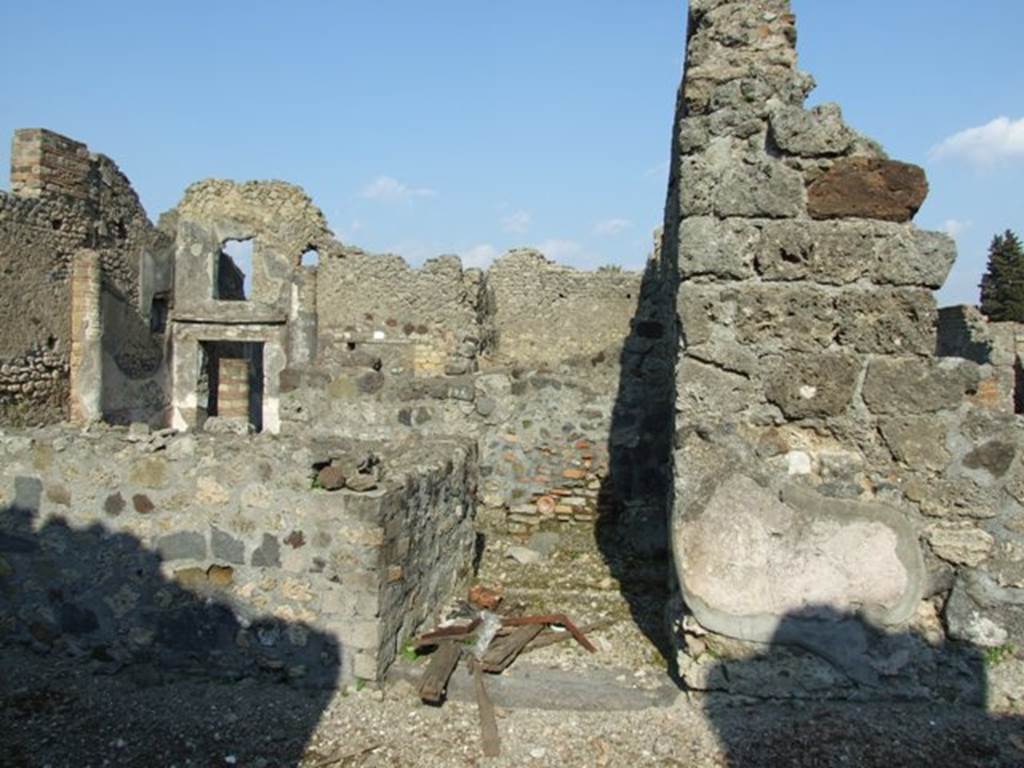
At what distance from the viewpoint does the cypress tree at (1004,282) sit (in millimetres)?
24344

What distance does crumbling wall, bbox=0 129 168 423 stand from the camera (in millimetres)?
12703

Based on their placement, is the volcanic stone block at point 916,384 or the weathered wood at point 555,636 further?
the weathered wood at point 555,636

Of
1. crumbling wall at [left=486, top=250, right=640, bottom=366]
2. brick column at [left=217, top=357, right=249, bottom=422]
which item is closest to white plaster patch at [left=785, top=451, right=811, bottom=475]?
crumbling wall at [left=486, top=250, right=640, bottom=366]

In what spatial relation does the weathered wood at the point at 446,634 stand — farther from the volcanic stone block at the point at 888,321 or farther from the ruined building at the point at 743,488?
the volcanic stone block at the point at 888,321

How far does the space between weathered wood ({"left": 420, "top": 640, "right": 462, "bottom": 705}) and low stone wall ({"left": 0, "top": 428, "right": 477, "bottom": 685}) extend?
0.22m

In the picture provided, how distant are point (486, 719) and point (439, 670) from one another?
0.42m

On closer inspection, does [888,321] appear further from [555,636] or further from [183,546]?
[183,546]

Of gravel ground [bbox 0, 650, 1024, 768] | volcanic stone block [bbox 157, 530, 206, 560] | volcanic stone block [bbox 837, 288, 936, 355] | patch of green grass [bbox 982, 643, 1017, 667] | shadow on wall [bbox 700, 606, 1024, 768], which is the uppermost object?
volcanic stone block [bbox 837, 288, 936, 355]

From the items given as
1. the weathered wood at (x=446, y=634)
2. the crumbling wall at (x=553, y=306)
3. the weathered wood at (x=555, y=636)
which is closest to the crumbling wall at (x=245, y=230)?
the crumbling wall at (x=553, y=306)

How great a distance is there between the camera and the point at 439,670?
12.4 feet

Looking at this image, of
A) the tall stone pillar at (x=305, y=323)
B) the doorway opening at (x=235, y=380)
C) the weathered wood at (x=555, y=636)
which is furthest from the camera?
the doorway opening at (x=235, y=380)

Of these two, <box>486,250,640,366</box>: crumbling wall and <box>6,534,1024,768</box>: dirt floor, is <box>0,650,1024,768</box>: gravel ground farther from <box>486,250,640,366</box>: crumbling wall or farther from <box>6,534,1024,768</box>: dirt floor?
<box>486,250,640,366</box>: crumbling wall

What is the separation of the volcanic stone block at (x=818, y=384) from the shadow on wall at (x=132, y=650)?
2366 mm

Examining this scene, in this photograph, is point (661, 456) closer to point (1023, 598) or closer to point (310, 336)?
point (1023, 598)
